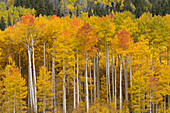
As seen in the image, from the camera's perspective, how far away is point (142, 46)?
30375 millimetres

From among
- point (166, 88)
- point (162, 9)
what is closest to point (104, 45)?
point (166, 88)

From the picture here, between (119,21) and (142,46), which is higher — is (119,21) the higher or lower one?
the higher one

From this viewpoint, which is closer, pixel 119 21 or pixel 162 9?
pixel 119 21

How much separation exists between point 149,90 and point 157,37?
9.37 meters

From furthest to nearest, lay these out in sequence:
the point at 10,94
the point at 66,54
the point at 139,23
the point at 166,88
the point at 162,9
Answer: the point at 162,9 < the point at 139,23 < the point at 166,88 < the point at 10,94 < the point at 66,54

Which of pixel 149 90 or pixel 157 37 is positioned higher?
pixel 157 37

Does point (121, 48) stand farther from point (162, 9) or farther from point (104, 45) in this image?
point (162, 9)

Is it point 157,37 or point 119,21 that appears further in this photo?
point 119,21

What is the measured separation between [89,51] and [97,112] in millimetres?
7616

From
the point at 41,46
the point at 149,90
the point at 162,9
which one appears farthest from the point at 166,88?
the point at 162,9

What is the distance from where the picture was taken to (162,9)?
80750 millimetres

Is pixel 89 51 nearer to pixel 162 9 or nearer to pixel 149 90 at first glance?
pixel 149 90

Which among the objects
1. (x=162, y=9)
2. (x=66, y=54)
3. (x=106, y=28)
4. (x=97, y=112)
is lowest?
(x=97, y=112)

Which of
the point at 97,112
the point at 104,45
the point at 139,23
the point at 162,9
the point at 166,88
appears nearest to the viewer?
the point at 97,112
